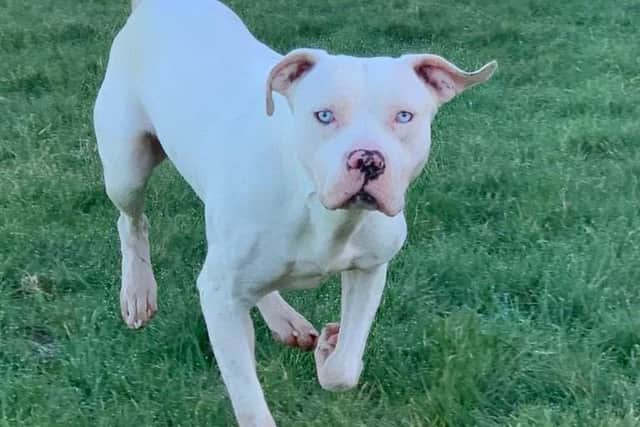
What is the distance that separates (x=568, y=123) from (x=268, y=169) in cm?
382

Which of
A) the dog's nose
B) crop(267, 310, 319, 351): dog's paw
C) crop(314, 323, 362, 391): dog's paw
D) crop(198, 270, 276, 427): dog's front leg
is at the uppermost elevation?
the dog's nose

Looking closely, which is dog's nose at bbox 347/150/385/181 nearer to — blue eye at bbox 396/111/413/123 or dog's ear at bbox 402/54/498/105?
blue eye at bbox 396/111/413/123

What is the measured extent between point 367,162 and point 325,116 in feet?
0.70

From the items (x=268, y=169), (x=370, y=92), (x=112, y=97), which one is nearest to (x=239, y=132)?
(x=268, y=169)

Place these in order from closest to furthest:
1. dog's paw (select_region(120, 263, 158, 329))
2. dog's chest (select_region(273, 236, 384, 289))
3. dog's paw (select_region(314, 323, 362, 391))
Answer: dog's chest (select_region(273, 236, 384, 289)) → dog's paw (select_region(314, 323, 362, 391)) → dog's paw (select_region(120, 263, 158, 329))

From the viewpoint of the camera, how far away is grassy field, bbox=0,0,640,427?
3689 millimetres

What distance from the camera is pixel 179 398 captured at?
375 cm

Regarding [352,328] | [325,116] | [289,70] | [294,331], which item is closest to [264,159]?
[289,70]

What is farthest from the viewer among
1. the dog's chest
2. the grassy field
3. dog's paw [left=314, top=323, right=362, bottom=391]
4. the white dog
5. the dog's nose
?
the grassy field

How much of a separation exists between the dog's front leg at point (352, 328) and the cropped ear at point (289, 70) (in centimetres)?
70

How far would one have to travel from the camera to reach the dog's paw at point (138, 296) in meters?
4.31

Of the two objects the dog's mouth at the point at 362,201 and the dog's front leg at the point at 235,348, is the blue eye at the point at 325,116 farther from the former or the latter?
the dog's front leg at the point at 235,348

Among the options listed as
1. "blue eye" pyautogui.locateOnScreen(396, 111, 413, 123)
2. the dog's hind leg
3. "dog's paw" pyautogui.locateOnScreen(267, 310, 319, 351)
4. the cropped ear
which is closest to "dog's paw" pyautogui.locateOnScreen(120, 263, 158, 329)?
the dog's hind leg

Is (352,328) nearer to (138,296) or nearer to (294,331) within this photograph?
(294,331)
